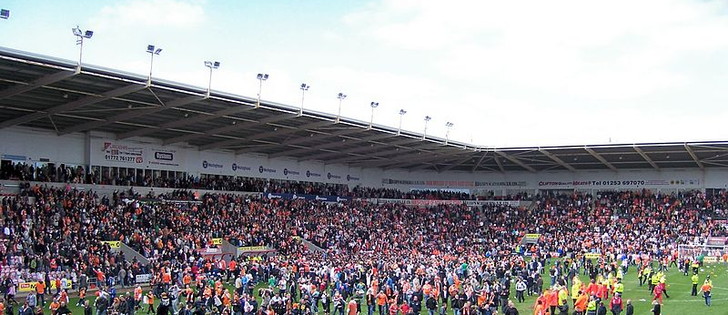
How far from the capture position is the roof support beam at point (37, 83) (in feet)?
91.7

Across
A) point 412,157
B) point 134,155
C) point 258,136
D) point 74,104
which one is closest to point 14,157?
point 134,155

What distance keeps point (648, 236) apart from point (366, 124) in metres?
21.3

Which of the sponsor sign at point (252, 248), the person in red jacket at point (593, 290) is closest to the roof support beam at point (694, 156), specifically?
the person in red jacket at point (593, 290)

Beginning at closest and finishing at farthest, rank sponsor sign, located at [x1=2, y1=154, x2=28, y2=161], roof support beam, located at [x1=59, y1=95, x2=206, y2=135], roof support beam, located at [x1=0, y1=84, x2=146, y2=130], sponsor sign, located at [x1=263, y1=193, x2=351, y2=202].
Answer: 1. roof support beam, located at [x1=0, y1=84, x2=146, y2=130]
2. roof support beam, located at [x1=59, y1=95, x2=206, y2=135]
3. sponsor sign, located at [x1=2, y1=154, x2=28, y2=161]
4. sponsor sign, located at [x1=263, y1=193, x2=351, y2=202]

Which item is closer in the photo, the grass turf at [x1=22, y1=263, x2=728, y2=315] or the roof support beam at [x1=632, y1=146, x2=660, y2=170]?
the grass turf at [x1=22, y1=263, x2=728, y2=315]

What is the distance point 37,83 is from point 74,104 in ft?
14.6

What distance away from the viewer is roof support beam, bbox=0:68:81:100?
27938 mm

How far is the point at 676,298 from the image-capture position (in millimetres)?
27812

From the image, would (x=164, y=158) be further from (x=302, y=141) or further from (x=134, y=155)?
(x=302, y=141)

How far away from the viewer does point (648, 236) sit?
158 feet

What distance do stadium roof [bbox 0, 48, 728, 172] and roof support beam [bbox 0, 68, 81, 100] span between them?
49 millimetres

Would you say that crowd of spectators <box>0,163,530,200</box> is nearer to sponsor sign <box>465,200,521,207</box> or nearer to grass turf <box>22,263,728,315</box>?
sponsor sign <box>465,200,521,207</box>

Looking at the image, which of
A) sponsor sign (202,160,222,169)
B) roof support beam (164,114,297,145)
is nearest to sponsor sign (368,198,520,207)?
sponsor sign (202,160,222,169)

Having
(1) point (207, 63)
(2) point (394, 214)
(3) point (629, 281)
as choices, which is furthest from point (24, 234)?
(2) point (394, 214)
